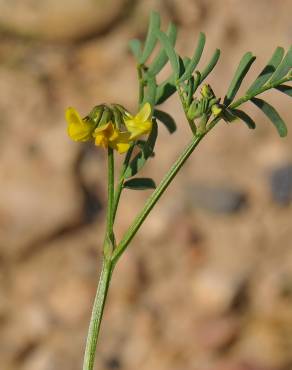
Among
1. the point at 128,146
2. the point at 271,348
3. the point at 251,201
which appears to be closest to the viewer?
the point at 128,146

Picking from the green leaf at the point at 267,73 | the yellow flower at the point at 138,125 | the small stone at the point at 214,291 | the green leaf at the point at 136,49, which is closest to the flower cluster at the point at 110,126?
the yellow flower at the point at 138,125

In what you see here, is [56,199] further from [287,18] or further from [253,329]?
[287,18]

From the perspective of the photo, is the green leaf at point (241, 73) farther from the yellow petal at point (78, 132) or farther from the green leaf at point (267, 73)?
the yellow petal at point (78, 132)

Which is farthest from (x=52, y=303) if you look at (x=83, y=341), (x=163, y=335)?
(x=163, y=335)

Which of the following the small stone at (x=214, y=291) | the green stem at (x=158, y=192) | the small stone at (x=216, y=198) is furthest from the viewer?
the small stone at (x=216, y=198)

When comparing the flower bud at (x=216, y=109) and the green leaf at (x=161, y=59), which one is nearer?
the flower bud at (x=216, y=109)

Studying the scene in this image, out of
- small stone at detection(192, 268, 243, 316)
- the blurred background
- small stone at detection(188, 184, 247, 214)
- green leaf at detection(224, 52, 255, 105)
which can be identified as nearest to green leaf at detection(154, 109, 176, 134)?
green leaf at detection(224, 52, 255, 105)
